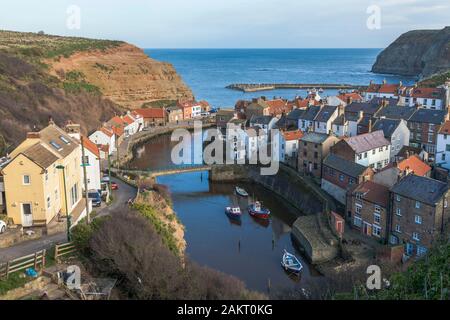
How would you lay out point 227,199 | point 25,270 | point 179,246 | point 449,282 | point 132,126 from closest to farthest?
1. point 449,282
2. point 25,270
3. point 179,246
4. point 227,199
5. point 132,126

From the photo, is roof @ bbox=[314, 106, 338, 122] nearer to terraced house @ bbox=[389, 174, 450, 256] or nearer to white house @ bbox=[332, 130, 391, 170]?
white house @ bbox=[332, 130, 391, 170]

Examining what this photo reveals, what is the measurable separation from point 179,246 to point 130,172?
607 inches

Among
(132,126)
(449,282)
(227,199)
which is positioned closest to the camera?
(449,282)

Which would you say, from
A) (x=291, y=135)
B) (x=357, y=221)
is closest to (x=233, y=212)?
(x=357, y=221)

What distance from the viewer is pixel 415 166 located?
3192 centimetres

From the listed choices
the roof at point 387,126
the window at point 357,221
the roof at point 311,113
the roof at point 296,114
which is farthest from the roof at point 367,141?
the roof at point 296,114

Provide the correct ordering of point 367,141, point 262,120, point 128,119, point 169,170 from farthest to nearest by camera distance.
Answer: point 128,119
point 262,120
point 169,170
point 367,141

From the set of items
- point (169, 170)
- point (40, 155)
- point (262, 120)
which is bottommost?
point (169, 170)

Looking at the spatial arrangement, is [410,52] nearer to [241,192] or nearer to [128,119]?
[128,119]

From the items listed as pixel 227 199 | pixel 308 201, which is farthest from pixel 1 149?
pixel 308 201

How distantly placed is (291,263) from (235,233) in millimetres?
6330

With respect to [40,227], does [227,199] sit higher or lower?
lower
